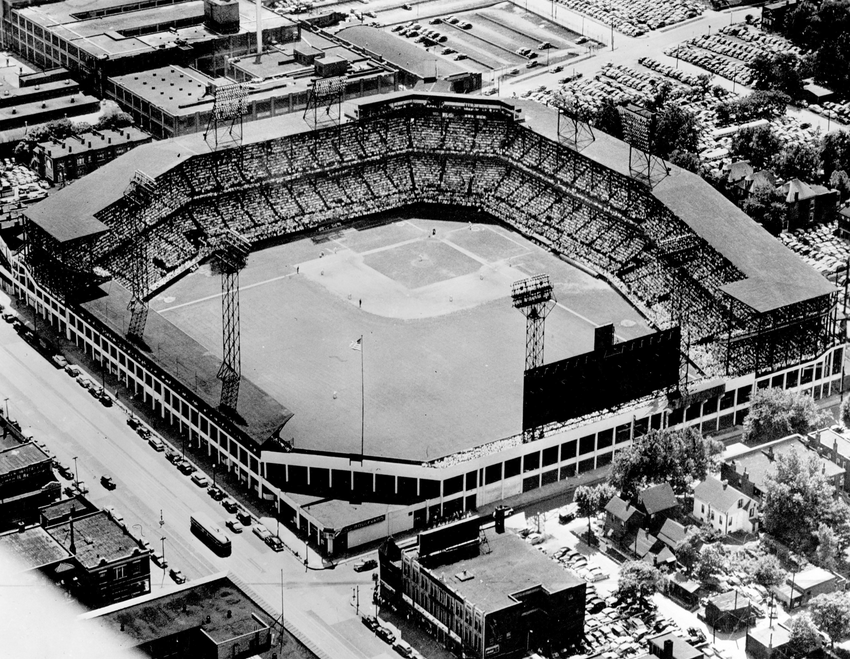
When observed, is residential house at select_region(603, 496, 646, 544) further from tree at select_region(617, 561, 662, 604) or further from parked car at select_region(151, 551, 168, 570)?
parked car at select_region(151, 551, 168, 570)

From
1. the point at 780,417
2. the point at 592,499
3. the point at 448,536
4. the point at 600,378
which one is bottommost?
the point at 592,499

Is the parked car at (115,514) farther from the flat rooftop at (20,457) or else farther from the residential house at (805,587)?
the residential house at (805,587)

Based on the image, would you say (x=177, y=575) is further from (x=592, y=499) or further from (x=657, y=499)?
(x=657, y=499)

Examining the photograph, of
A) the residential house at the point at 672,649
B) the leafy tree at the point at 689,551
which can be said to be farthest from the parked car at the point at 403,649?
the leafy tree at the point at 689,551

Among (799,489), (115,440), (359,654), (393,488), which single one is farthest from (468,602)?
(115,440)

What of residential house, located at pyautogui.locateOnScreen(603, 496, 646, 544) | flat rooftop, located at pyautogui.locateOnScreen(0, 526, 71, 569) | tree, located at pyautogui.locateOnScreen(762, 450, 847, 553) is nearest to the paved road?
flat rooftop, located at pyautogui.locateOnScreen(0, 526, 71, 569)

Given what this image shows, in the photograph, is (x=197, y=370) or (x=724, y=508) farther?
(x=197, y=370)

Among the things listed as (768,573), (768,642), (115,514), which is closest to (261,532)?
(115,514)
